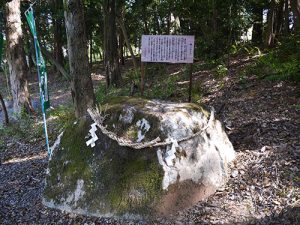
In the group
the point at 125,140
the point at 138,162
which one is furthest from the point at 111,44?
the point at 138,162

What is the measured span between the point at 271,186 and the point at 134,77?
396 inches

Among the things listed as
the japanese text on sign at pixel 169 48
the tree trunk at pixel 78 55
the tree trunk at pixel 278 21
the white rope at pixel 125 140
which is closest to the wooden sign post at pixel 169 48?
the japanese text on sign at pixel 169 48

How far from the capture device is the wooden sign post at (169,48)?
5.60 metres

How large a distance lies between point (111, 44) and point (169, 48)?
6.89 meters

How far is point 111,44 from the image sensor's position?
40.0 ft

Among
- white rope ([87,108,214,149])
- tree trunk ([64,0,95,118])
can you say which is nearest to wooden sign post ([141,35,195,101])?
tree trunk ([64,0,95,118])

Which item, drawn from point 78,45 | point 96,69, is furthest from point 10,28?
point 96,69

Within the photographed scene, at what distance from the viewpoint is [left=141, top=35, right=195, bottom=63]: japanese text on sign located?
5.60 metres

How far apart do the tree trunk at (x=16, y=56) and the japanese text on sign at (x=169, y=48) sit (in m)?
4.55

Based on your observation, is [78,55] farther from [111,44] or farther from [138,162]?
[111,44]

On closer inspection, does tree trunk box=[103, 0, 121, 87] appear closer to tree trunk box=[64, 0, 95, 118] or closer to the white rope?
tree trunk box=[64, 0, 95, 118]

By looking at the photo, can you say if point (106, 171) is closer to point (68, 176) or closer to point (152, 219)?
point (68, 176)

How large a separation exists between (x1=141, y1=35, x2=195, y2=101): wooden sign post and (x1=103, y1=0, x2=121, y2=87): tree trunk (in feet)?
21.5

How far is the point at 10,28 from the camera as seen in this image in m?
8.65
